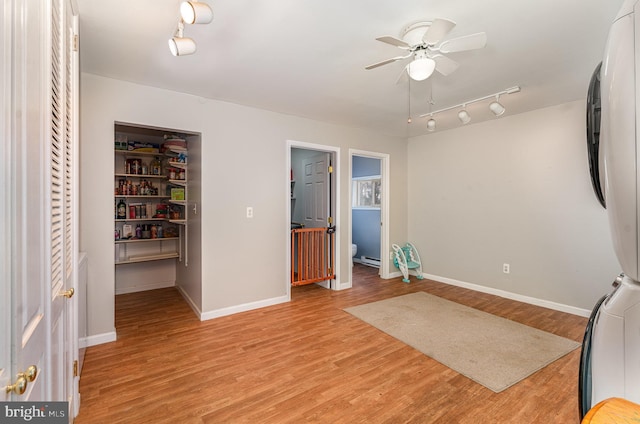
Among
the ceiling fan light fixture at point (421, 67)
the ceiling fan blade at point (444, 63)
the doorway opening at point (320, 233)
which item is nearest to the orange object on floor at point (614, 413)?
the ceiling fan light fixture at point (421, 67)

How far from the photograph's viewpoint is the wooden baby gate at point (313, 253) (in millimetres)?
4020

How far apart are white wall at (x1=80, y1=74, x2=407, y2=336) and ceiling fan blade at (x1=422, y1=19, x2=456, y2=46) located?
7.12 ft

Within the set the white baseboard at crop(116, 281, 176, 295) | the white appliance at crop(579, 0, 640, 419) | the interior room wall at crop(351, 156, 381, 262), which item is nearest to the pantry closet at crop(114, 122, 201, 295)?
the white baseboard at crop(116, 281, 176, 295)

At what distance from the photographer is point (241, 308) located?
328 cm

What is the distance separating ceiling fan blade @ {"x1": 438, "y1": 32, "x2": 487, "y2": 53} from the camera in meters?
1.66

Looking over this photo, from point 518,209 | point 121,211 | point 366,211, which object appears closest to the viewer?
point 518,209

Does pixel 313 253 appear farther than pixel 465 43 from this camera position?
Yes

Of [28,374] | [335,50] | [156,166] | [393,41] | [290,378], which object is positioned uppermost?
[335,50]

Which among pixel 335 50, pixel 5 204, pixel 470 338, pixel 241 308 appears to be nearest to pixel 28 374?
pixel 5 204

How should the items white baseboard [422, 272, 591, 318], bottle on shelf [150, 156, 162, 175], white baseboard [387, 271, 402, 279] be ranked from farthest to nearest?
1. white baseboard [387, 271, 402, 279]
2. bottle on shelf [150, 156, 162, 175]
3. white baseboard [422, 272, 591, 318]

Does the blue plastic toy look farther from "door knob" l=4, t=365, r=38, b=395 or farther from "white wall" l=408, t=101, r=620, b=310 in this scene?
"door knob" l=4, t=365, r=38, b=395

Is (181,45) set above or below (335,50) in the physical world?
below

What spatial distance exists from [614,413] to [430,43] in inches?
76.4

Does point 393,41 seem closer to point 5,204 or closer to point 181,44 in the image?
point 181,44
